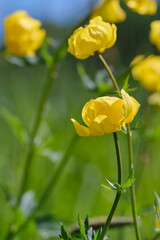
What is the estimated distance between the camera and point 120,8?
1383 millimetres

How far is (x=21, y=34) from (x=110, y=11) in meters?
0.31

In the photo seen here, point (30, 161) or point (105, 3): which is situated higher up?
point (105, 3)

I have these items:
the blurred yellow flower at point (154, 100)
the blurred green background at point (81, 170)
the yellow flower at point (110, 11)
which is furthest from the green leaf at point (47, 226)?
the yellow flower at point (110, 11)

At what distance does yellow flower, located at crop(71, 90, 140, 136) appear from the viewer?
2.25 ft

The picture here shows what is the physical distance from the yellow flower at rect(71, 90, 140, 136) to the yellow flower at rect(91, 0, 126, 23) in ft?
2.13

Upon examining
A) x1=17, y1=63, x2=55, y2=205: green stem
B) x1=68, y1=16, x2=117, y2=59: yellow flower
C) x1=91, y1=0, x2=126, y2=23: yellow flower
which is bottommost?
x1=17, y1=63, x2=55, y2=205: green stem

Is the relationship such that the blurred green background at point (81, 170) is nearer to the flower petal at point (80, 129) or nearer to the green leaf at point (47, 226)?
the green leaf at point (47, 226)

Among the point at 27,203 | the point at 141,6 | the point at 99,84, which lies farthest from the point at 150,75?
the point at 27,203

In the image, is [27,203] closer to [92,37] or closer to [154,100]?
[154,100]

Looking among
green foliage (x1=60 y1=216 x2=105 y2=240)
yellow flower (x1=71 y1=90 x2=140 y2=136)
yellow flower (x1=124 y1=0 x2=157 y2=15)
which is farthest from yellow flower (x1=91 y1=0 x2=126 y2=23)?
green foliage (x1=60 y1=216 x2=105 y2=240)

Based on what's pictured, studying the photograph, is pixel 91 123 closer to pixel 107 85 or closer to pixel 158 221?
pixel 158 221

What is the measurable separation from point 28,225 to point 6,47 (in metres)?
0.59

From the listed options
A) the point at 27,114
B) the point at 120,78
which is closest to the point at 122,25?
the point at 27,114

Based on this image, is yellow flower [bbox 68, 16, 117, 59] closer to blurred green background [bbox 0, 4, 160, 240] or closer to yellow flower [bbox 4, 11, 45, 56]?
blurred green background [bbox 0, 4, 160, 240]
